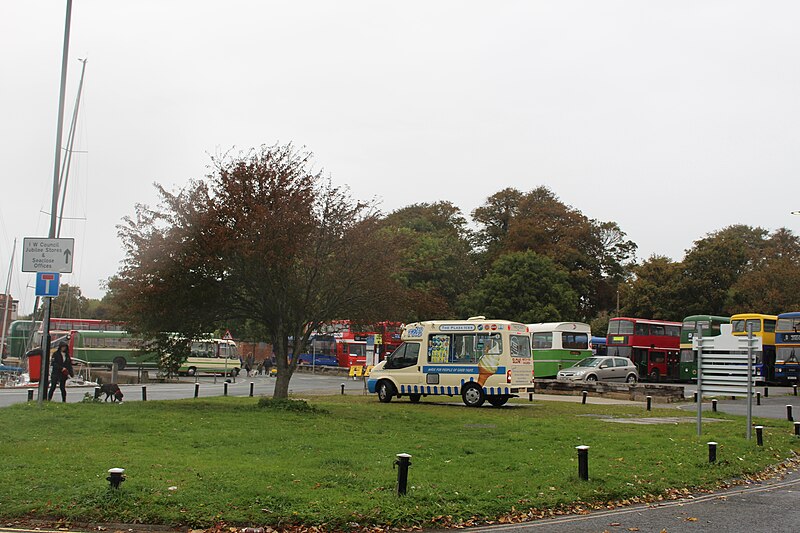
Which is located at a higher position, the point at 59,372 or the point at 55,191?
the point at 55,191

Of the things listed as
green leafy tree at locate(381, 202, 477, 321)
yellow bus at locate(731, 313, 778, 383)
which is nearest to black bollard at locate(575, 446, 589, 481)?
green leafy tree at locate(381, 202, 477, 321)

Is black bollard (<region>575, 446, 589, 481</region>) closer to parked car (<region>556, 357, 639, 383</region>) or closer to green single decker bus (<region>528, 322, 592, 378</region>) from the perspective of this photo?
parked car (<region>556, 357, 639, 383</region>)

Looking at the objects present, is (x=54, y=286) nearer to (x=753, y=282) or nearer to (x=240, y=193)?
(x=240, y=193)

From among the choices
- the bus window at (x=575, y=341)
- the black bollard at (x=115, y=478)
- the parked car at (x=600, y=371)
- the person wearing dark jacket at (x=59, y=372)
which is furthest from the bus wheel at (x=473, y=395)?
the bus window at (x=575, y=341)

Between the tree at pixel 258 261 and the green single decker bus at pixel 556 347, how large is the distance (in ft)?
81.7

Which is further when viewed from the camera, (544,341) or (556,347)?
(544,341)

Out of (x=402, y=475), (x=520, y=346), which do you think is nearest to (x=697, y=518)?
(x=402, y=475)

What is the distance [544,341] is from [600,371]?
235 inches

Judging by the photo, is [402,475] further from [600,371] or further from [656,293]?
[656,293]

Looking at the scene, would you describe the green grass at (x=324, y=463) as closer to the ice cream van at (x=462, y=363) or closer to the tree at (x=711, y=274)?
the ice cream van at (x=462, y=363)

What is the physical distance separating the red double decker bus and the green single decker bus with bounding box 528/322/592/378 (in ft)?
16.7

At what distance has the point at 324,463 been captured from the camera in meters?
11.5

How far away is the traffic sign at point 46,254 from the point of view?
18.6 metres

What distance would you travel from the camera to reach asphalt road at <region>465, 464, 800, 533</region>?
8.58 meters
